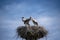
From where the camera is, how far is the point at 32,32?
1833 centimetres

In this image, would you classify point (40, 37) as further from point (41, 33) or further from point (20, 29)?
point (20, 29)

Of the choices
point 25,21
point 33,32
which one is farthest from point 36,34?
point 25,21

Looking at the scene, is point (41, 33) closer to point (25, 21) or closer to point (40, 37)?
point (40, 37)

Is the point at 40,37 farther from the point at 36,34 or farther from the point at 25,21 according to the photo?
the point at 25,21

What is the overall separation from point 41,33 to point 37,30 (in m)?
0.36

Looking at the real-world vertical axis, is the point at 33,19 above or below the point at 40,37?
above

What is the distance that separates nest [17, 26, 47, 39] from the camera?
723 inches

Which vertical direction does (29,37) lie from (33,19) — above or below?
below

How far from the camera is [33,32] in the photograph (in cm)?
1838

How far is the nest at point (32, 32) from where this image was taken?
1835cm

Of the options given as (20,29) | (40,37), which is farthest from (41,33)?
(20,29)

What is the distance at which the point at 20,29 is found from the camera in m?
18.6

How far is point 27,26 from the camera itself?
736 inches

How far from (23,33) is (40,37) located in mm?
1213
